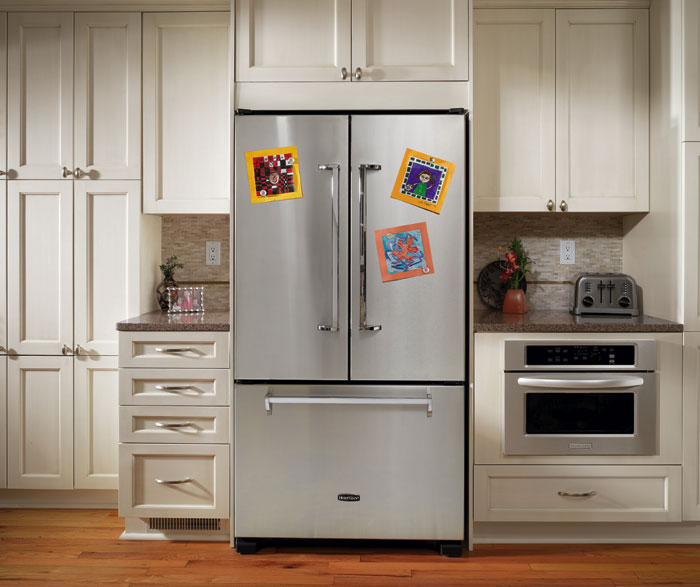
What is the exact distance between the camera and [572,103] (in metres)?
2.71

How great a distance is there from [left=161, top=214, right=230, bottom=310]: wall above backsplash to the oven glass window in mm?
1560

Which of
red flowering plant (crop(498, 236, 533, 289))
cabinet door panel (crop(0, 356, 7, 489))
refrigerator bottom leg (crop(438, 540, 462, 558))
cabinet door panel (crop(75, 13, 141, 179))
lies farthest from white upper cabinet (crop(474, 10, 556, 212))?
cabinet door panel (crop(0, 356, 7, 489))

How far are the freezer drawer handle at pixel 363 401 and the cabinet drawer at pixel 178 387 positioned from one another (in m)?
A: 0.23

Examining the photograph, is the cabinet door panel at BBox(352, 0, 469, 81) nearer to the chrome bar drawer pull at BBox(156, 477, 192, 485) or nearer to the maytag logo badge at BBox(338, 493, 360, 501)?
the maytag logo badge at BBox(338, 493, 360, 501)

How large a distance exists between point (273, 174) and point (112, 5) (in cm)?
117

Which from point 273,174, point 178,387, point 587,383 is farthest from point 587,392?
point 178,387

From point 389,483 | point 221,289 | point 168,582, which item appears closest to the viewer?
point 168,582

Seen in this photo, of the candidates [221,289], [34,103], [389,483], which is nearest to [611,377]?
[389,483]

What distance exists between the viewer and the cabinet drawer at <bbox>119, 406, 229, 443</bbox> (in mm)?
2471

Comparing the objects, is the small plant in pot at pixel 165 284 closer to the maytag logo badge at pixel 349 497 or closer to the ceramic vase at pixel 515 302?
the maytag logo badge at pixel 349 497

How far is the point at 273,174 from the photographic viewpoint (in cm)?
235

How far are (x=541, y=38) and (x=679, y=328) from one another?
54.3 inches

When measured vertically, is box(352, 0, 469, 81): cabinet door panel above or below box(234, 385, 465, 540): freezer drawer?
above

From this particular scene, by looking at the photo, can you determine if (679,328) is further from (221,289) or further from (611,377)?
(221,289)
